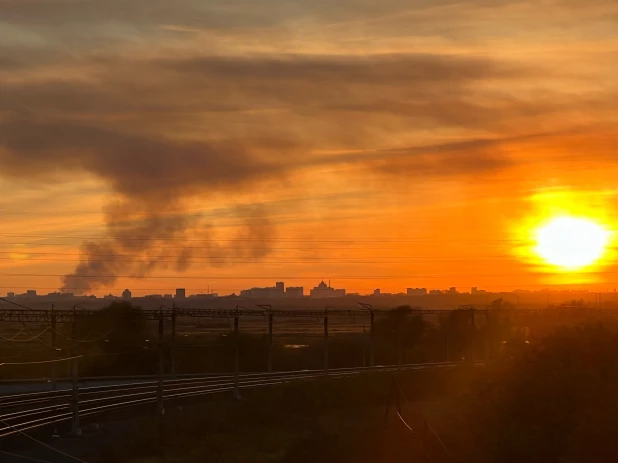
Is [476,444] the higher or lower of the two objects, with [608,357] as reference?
lower

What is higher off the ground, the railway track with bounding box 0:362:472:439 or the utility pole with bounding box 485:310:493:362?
the utility pole with bounding box 485:310:493:362

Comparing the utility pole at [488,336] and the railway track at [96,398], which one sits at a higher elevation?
the utility pole at [488,336]

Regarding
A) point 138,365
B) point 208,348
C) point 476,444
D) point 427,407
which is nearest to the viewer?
point 476,444

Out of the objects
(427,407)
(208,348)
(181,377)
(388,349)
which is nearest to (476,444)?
(427,407)

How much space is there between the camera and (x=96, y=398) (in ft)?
172

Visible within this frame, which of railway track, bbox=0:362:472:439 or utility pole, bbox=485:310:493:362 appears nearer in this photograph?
railway track, bbox=0:362:472:439

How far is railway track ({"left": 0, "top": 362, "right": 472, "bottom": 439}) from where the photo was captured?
4131 centimetres

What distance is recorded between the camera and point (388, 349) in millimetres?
93812

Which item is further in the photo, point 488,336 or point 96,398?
point 488,336

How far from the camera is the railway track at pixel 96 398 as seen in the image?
136 feet

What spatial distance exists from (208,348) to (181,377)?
47.8ft

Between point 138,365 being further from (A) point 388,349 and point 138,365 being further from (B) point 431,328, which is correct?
(B) point 431,328

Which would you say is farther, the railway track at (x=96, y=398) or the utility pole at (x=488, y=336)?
the utility pole at (x=488, y=336)

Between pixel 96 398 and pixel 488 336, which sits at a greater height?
pixel 488 336
